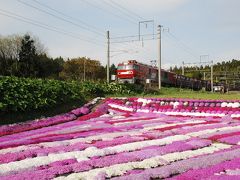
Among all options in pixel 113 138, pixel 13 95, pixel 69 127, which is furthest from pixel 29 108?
pixel 113 138

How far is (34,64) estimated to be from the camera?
81562 mm

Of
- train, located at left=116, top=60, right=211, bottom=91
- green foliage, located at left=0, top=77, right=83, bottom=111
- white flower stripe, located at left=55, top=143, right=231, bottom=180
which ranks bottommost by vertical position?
white flower stripe, located at left=55, top=143, right=231, bottom=180

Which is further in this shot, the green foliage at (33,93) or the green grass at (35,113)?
the green foliage at (33,93)

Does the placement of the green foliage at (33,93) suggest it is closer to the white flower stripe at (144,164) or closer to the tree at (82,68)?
the white flower stripe at (144,164)

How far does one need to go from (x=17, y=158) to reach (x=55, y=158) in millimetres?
1166

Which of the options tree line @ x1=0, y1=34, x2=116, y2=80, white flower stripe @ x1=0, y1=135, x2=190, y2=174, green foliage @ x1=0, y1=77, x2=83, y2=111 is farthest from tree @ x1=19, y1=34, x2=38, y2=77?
white flower stripe @ x1=0, y1=135, x2=190, y2=174

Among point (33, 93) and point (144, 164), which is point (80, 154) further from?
point (33, 93)

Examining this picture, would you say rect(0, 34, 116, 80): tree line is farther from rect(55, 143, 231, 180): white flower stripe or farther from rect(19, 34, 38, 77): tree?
rect(55, 143, 231, 180): white flower stripe

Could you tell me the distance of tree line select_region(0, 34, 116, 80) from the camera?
8019 centimetres

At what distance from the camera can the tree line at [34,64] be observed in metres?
80.2

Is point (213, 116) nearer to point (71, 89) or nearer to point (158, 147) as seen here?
point (158, 147)

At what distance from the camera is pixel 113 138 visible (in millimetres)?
16859

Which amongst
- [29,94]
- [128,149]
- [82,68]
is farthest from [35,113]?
[82,68]

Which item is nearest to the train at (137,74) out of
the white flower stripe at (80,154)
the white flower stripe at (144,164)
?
the white flower stripe at (80,154)
